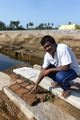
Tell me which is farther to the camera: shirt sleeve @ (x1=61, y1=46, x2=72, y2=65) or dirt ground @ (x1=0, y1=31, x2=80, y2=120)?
dirt ground @ (x1=0, y1=31, x2=80, y2=120)

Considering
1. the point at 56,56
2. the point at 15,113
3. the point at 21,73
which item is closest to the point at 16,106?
the point at 15,113

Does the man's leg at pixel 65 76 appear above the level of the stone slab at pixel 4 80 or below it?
above

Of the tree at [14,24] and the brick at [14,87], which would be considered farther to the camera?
the tree at [14,24]

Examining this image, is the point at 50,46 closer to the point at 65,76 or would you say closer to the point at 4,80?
the point at 65,76

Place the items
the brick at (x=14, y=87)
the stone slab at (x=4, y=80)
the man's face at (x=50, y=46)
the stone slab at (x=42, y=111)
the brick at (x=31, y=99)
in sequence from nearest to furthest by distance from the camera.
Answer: the stone slab at (x=42, y=111) → the man's face at (x=50, y=46) → the brick at (x=31, y=99) → the brick at (x=14, y=87) → the stone slab at (x=4, y=80)

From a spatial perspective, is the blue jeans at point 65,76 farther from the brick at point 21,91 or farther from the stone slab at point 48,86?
the brick at point 21,91

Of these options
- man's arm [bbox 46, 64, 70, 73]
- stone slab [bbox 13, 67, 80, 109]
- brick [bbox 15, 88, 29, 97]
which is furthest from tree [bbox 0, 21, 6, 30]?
man's arm [bbox 46, 64, 70, 73]

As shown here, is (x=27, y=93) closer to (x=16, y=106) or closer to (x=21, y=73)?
(x=16, y=106)

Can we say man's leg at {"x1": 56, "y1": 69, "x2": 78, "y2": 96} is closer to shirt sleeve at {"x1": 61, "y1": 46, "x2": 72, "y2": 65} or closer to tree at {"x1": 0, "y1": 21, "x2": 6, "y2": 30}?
shirt sleeve at {"x1": 61, "y1": 46, "x2": 72, "y2": 65}

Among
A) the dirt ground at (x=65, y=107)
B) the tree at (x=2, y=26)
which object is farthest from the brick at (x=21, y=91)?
the tree at (x=2, y=26)

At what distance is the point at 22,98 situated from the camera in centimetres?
568

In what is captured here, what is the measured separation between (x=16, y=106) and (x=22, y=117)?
1.58ft

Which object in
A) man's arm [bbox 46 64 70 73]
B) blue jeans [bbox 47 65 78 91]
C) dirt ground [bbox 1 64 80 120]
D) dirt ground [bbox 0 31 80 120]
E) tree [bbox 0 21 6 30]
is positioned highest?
man's arm [bbox 46 64 70 73]

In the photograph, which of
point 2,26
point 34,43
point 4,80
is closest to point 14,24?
point 2,26
